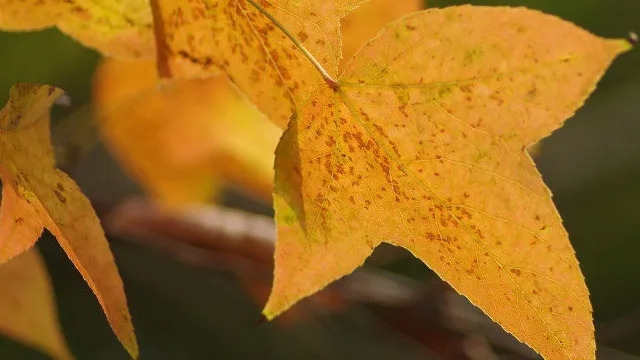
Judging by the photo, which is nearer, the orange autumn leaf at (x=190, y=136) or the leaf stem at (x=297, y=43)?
the leaf stem at (x=297, y=43)

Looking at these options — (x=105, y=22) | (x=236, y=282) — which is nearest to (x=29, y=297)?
(x=105, y=22)

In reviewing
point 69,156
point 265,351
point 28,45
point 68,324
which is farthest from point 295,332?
point 69,156

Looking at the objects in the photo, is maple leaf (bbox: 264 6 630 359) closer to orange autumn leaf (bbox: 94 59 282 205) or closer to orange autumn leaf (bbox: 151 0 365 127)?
orange autumn leaf (bbox: 151 0 365 127)

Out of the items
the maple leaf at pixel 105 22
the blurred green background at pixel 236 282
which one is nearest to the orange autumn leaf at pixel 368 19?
the maple leaf at pixel 105 22

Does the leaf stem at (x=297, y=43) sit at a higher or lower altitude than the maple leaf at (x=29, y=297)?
higher

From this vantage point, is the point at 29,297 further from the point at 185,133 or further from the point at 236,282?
the point at 236,282

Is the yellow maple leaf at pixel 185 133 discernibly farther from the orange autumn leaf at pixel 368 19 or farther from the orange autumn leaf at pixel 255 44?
the orange autumn leaf at pixel 255 44

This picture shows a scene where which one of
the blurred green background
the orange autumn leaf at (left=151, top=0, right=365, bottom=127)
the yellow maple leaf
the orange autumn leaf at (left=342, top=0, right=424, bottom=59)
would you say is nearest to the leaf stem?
the orange autumn leaf at (left=151, top=0, right=365, bottom=127)
